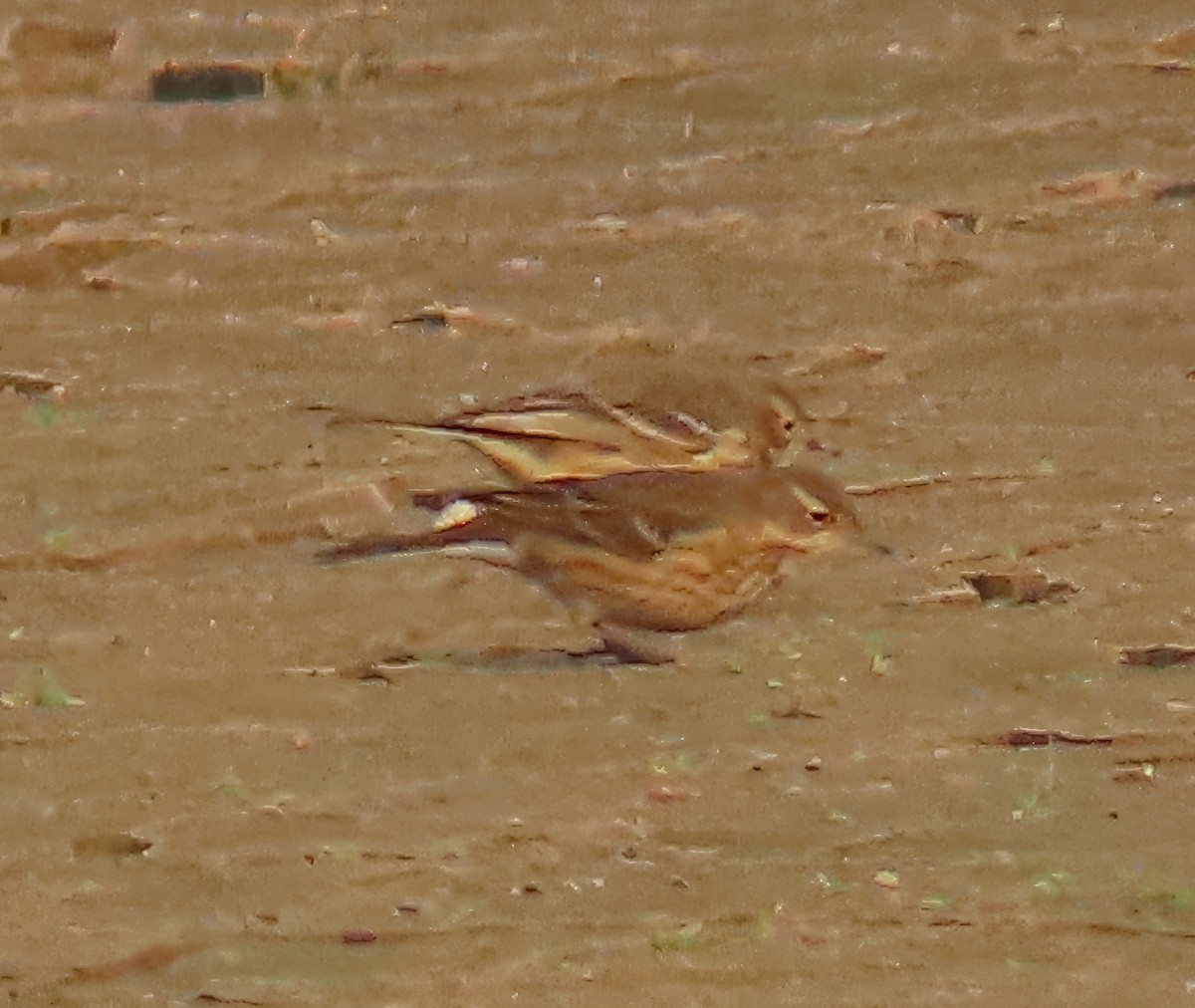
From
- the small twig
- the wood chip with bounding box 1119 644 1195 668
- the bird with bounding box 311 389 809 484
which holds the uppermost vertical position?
the bird with bounding box 311 389 809 484

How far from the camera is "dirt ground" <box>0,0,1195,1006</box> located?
70cm

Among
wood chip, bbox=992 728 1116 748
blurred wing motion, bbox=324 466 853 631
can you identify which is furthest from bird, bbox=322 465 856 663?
wood chip, bbox=992 728 1116 748

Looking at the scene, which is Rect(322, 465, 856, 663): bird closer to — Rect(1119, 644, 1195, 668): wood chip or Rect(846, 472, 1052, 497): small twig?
Rect(846, 472, 1052, 497): small twig

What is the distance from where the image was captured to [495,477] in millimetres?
750

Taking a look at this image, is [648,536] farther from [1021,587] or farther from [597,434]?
[1021,587]

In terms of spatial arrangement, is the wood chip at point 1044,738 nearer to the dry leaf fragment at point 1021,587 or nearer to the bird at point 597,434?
the dry leaf fragment at point 1021,587

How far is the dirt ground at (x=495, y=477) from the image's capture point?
0.70 m

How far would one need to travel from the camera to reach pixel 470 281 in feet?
2.35

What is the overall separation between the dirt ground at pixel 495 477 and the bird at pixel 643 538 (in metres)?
0.02

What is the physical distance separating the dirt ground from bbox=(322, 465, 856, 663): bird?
2cm

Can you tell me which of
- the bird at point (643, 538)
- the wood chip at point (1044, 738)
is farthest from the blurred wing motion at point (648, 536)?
the wood chip at point (1044, 738)

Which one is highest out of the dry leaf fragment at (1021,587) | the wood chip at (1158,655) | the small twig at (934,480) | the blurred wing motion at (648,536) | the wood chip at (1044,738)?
the small twig at (934,480)

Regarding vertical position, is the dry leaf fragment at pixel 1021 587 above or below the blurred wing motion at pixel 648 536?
below

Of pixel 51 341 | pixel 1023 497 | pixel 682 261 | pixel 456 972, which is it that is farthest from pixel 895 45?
pixel 456 972
